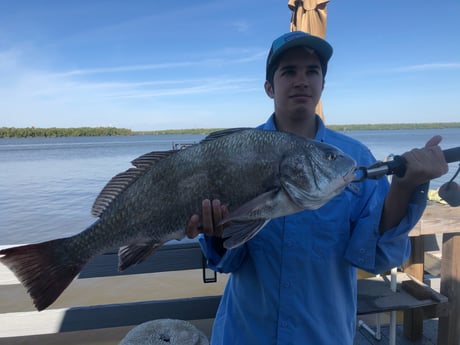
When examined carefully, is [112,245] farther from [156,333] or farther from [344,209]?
[156,333]

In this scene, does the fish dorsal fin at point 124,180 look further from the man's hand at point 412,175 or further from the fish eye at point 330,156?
the man's hand at point 412,175

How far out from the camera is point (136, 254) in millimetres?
1898

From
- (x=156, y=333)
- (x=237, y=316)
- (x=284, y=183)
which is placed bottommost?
(x=156, y=333)

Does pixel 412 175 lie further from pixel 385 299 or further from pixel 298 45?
pixel 385 299

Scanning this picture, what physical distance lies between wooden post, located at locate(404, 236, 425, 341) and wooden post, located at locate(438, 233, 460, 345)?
0.28 metres

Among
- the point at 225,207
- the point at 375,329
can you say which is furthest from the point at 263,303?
the point at 375,329

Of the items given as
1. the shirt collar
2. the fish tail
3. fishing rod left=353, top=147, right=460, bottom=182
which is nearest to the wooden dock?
the fish tail

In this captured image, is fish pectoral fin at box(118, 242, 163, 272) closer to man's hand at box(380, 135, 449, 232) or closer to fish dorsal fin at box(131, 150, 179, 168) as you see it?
fish dorsal fin at box(131, 150, 179, 168)

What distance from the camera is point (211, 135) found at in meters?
1.92

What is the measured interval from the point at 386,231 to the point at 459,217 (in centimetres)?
187

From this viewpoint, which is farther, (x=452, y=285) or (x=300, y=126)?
(x=452, y=285)

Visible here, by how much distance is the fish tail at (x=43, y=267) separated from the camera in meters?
1.82

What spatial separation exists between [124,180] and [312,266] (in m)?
1.15

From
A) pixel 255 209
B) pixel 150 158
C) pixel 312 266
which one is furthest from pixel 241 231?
pixel 150 158
